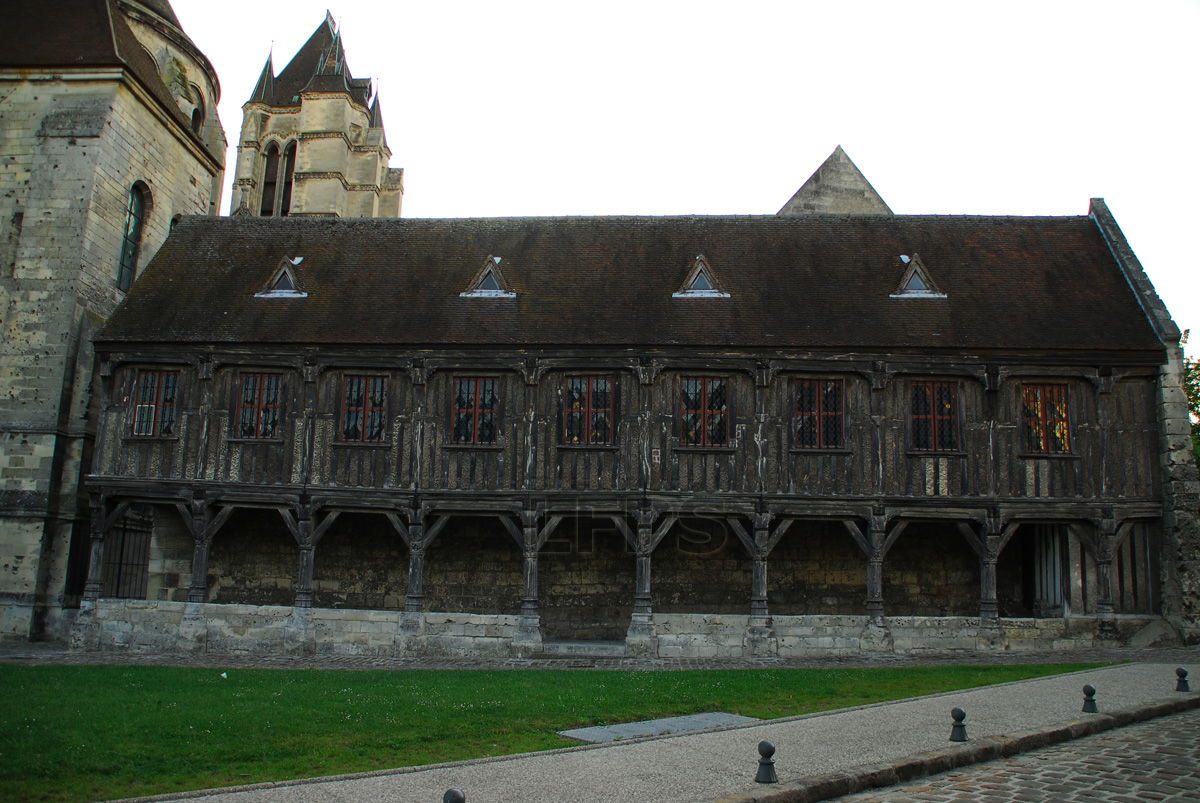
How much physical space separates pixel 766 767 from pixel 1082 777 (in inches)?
109

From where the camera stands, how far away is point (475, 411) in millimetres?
18141

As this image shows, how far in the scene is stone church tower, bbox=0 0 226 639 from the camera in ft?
61.4

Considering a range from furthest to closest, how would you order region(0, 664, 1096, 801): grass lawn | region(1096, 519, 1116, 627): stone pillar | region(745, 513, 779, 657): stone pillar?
region(1096, 519, 1116, 627): stone pillar < region(745, 513, 779, 657): stone pillar < region(0, 664, 1096, 801): grass lawn

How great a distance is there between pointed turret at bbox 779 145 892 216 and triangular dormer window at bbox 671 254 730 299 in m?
7.37

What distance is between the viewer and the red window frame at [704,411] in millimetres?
17719

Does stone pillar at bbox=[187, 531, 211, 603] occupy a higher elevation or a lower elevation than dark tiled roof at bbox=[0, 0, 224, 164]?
lower

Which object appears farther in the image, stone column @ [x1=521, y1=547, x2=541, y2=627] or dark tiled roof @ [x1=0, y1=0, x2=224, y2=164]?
dark tiled roof @ [x1=0, y1=0, x2=224, y2=164]

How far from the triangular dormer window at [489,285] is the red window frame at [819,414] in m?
6.14

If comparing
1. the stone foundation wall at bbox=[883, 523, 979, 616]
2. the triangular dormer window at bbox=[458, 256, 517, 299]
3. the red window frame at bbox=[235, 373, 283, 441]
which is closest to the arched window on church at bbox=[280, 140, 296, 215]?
the red window frame at bbox=[235, 373, 283, 441]

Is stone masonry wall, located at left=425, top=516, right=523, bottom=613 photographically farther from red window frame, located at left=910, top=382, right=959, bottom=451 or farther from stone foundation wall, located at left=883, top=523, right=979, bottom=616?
red window frame, located at left=910, top=382, right=959, bottom=451

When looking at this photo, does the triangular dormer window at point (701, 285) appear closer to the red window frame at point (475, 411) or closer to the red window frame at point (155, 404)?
the red window frame at point (475, 411)

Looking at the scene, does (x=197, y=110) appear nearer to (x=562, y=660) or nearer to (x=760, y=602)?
(x=562, y=660)

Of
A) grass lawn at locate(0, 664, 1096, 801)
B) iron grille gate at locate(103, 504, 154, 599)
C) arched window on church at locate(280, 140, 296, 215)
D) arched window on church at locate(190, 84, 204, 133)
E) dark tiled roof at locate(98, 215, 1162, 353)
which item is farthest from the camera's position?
arched window on church at locate(280, 140, 296, 215)

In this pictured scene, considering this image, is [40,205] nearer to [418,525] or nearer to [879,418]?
[418,525]
